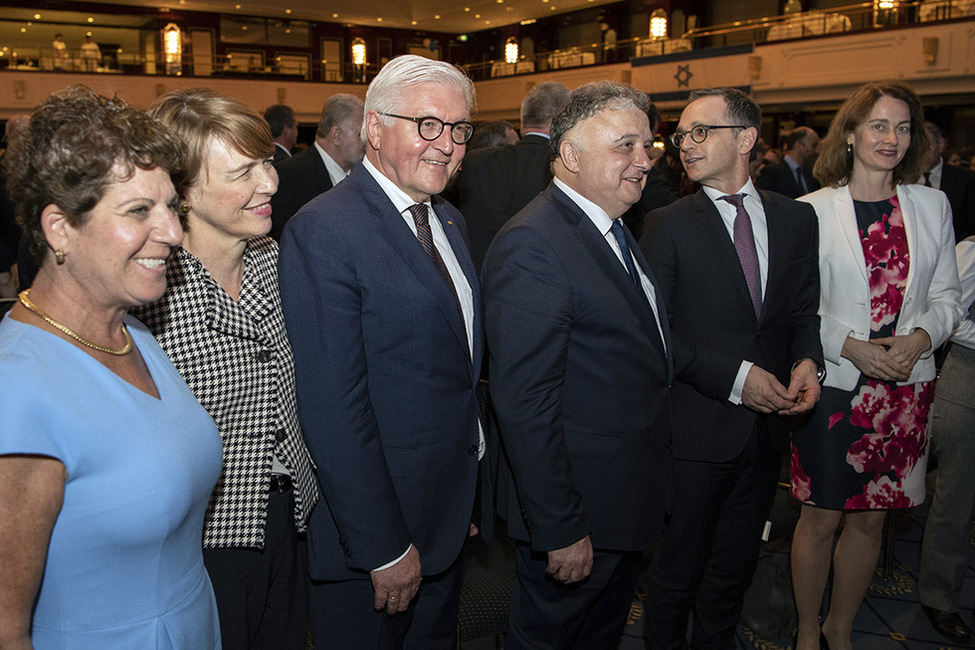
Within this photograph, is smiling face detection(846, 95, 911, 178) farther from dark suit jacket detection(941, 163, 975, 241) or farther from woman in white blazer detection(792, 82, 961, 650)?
dark suit jacket detection(941, 163, 975, 241)

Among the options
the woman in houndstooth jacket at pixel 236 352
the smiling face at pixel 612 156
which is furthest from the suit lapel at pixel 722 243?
the woman in houndstooth jacket at pixel 236 352

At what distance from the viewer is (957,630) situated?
2.79 meters

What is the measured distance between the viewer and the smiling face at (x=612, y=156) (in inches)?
74.6

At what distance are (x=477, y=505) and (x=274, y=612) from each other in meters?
0.63

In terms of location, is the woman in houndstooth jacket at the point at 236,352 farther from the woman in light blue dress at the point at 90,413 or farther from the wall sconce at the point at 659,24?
the wall sconce at the point at 659,24

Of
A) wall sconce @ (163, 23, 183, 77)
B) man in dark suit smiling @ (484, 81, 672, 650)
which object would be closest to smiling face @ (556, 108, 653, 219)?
man in dark suit smiling @ (484, 81, 672, 650)

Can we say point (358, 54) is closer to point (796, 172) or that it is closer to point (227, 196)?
point (796, 172)

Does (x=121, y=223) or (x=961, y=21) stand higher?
(x=961, y=21)

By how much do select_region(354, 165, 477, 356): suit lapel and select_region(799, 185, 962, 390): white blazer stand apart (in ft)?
4.78

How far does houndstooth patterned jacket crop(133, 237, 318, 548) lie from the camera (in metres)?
1.46

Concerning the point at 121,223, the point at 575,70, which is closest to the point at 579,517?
the point at 121,223

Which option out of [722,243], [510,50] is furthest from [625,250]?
[510,50]

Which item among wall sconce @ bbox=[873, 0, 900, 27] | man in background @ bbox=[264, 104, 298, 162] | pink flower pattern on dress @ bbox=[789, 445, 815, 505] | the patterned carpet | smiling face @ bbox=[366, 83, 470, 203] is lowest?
the patterned carpet

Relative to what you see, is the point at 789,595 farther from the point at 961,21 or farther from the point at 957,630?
the point at 961,21
